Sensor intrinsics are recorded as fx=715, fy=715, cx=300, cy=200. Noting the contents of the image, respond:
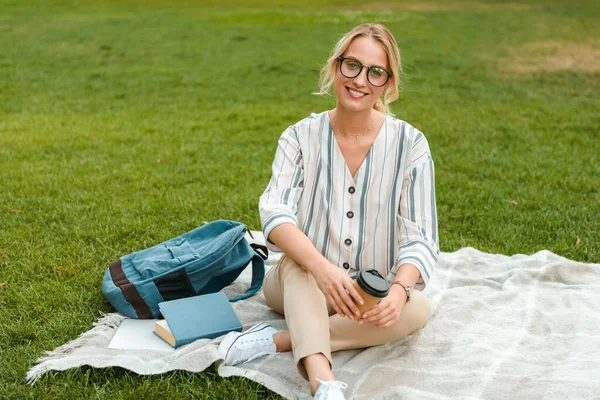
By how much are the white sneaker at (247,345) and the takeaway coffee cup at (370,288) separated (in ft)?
1.80

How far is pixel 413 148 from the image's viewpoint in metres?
3.23

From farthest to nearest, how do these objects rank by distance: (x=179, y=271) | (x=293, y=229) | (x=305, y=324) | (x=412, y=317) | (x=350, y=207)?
(x=179, y=271)
(x=350, y=207)
(x=412, y=317)
(x=293, y=229)
(x=305, y=324)

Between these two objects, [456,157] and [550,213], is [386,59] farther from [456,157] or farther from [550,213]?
[456,157]

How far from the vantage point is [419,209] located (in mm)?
3164

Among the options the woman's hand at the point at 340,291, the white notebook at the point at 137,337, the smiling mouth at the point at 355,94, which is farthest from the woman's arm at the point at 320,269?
the white notebook at the point at 137,337

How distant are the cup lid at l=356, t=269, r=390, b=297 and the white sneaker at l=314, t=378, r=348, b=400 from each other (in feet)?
1.22

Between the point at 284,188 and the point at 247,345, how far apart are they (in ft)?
2.32

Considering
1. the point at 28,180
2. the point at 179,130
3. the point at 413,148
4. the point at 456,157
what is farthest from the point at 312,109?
the point at 413,148

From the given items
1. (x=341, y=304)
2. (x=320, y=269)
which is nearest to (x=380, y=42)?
(x=320, y=269)

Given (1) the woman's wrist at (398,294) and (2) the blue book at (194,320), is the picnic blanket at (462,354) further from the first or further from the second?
(1) the woman's wrist at (398,294)

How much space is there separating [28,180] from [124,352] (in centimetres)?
313

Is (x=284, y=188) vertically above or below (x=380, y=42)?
below

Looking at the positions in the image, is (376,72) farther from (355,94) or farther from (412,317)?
(412,317)

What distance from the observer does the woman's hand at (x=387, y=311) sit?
280cm
